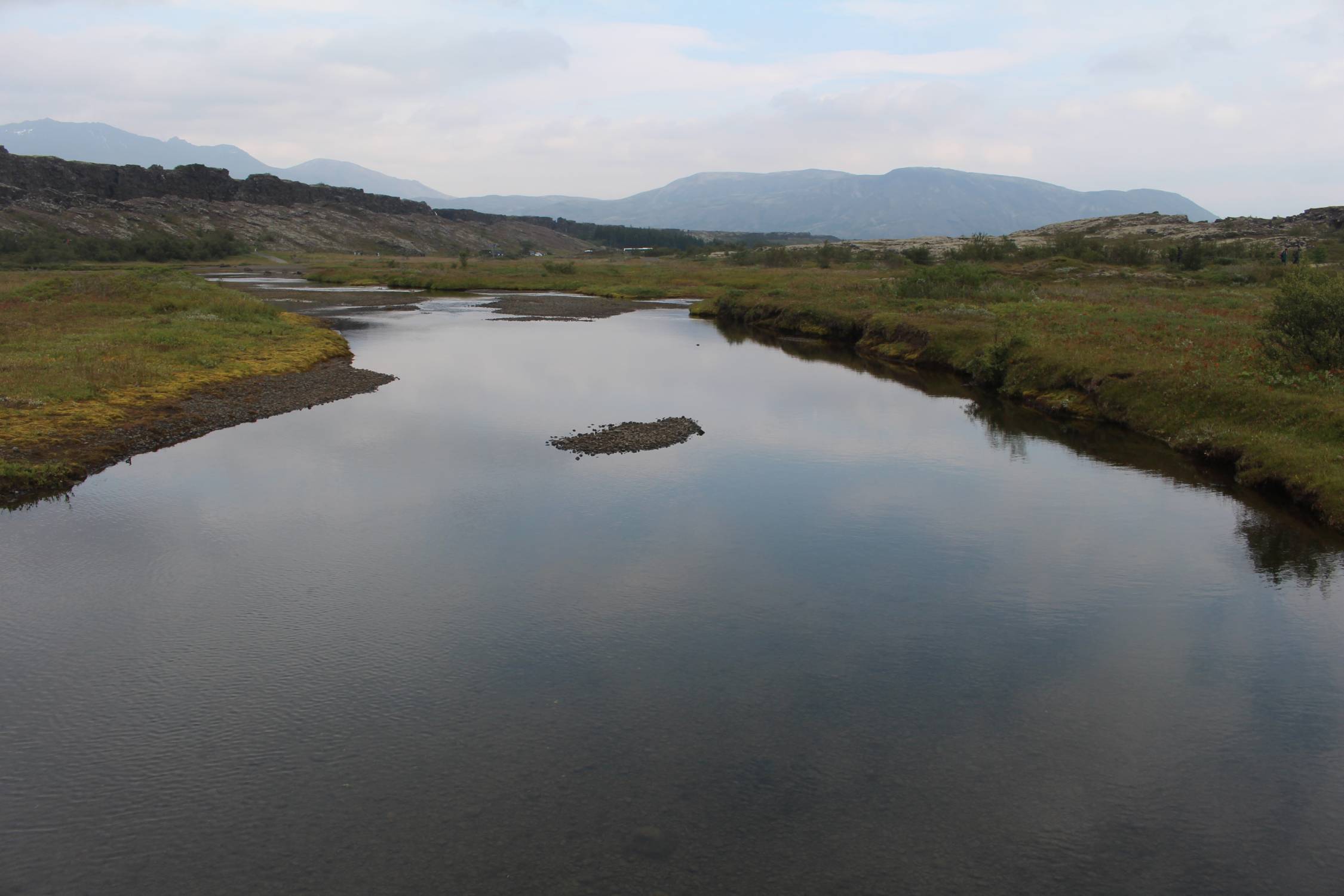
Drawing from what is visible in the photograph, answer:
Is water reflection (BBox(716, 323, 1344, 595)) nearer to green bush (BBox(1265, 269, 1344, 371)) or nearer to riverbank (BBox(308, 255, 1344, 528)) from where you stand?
riverbank (BBox(308, 255, 1344, 528))

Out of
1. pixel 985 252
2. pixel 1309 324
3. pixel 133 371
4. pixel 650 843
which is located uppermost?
pixel 985 252

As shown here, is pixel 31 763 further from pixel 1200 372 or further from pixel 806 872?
pixel 1200 372

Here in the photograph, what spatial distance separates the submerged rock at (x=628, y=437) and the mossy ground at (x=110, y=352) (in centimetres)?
1465

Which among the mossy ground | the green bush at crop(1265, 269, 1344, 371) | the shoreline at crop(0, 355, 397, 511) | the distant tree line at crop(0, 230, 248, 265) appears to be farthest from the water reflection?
the distant tree line at crop(0, 230, 248, 265)

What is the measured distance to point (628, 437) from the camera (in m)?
30.4

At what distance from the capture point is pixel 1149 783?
11.4m

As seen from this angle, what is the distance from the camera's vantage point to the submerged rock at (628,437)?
29203mm

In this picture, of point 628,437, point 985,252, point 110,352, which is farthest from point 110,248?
point 628,437

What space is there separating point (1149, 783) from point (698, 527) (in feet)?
39.1

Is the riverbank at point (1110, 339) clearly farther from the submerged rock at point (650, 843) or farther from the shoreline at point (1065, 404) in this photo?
the submerged rock at point (650, 843)

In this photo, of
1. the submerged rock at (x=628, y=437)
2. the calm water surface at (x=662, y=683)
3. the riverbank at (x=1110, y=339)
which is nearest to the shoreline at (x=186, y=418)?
the calm water surface at (x=662, y=683)

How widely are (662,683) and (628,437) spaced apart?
674 inches

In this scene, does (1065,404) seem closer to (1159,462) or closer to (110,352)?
(1159,462)

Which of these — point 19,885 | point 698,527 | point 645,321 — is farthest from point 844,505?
point 645,321
